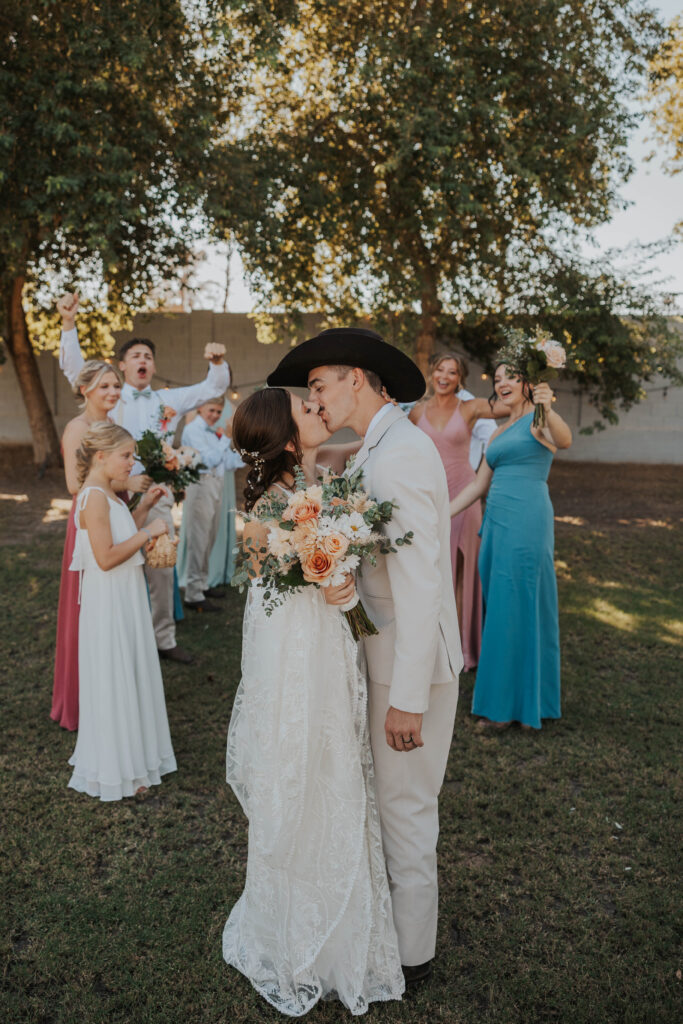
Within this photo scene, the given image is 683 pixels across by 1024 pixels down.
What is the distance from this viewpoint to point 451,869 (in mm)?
3895

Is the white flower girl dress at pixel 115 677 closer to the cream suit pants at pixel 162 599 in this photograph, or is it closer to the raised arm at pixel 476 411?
the cream suit pants at pixel 162 599

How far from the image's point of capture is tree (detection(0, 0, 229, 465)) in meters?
10.3

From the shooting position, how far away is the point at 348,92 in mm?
13172

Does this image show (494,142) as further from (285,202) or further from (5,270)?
(5,270)

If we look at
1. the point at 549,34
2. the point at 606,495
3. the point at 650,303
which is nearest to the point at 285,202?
the point at 549,34

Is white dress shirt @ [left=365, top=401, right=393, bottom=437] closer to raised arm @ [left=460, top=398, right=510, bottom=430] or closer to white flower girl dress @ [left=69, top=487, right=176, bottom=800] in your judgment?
white flower girl dress @ [left=69, top=487, right=176, bottom=800]

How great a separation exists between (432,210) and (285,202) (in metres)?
2.72

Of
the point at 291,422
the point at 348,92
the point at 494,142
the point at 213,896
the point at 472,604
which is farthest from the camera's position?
the point at 348,92

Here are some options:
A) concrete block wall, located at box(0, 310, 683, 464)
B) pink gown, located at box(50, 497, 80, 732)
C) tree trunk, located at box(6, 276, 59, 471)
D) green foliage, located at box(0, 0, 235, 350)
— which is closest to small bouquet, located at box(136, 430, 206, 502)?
pink gown, located at box(50, 497, 80, 732)

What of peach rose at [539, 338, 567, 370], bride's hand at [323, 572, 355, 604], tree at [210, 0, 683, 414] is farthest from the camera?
tree at [210, 0, 683, 414]

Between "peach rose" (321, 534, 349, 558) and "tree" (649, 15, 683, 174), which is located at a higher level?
"tree" (649, 15, 683, 174)

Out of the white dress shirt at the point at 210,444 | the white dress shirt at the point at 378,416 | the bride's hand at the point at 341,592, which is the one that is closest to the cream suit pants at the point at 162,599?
the white dress shirt at the point at 210,444

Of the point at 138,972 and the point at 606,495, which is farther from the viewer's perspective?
the point at 606,495

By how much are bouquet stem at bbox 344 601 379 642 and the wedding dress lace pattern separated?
0.05 metres
